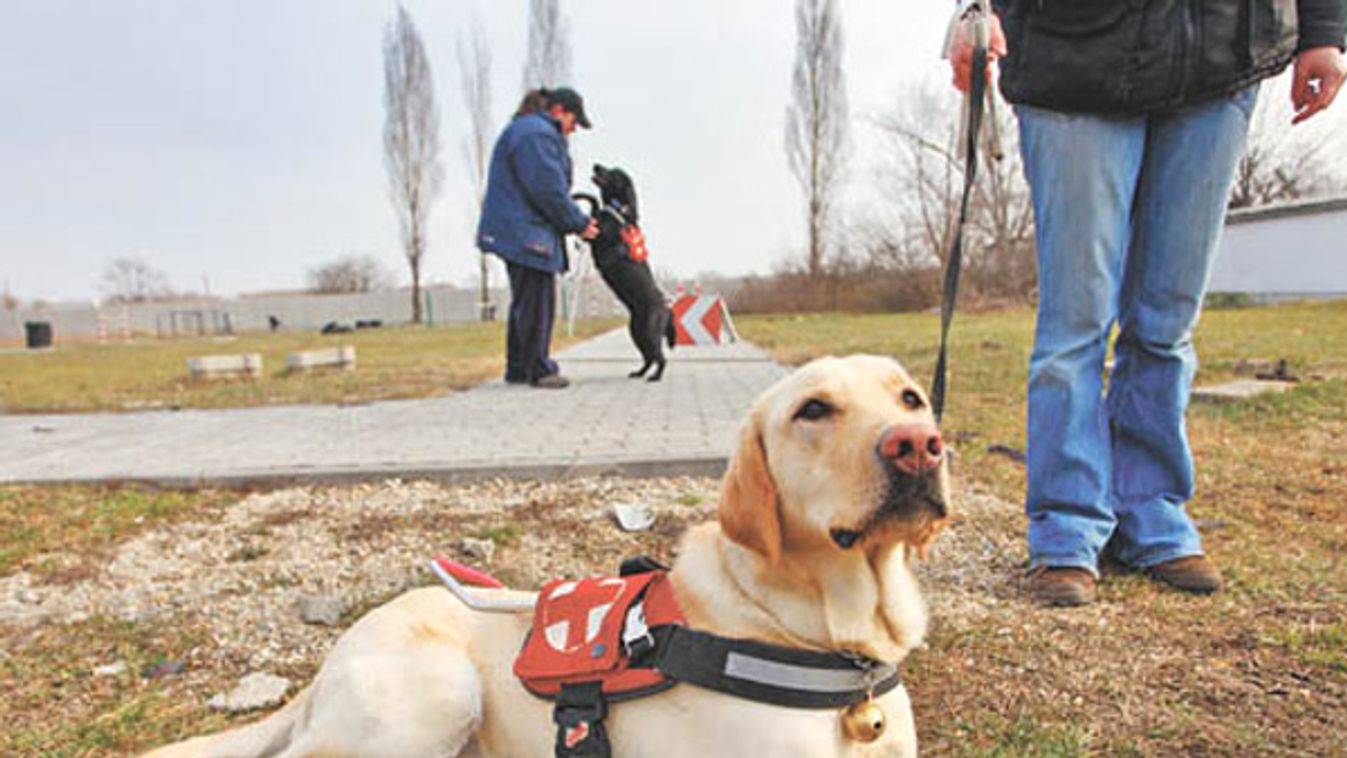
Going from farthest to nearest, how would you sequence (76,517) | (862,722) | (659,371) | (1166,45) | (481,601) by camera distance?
(659,371), (76,517), (1166,45), (481,601), (862,722)

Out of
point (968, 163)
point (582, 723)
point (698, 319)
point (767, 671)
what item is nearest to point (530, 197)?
point (698, 319)

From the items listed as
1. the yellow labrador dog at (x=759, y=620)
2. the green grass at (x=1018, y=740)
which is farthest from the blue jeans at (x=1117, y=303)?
the yellow labrador dog at (x=759, y=620)

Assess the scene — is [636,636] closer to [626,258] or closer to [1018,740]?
[1018,740]

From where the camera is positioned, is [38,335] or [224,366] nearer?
[224,366]

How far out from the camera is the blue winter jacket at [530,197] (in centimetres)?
765

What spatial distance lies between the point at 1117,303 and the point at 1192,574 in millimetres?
939

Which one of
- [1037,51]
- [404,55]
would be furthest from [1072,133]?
[404,55]

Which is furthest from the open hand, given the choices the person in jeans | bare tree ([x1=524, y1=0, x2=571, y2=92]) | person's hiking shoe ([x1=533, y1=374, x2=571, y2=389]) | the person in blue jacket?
bare tree ([x1=524, y1=0, x2=571, y2=92])

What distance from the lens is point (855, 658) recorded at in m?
1.53

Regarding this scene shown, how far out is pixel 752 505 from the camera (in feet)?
5.05

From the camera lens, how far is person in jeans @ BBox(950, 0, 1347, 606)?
8.29 feet

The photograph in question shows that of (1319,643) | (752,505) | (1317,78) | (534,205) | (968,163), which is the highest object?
(534,205)

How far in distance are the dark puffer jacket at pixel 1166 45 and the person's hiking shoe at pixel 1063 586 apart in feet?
4.91

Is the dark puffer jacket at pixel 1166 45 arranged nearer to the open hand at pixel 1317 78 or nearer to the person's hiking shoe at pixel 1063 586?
the open hand at pixel 1317 78
